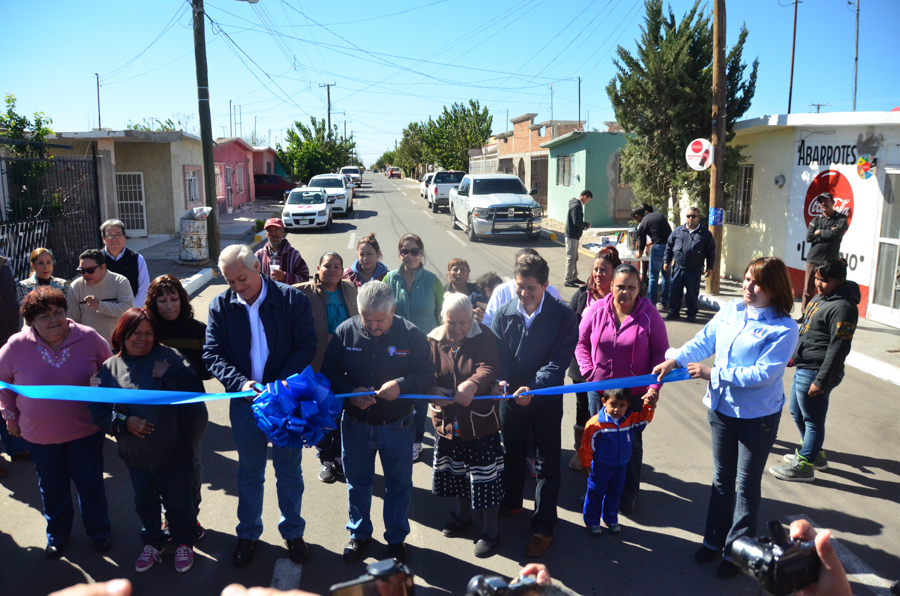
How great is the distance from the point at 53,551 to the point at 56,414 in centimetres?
93

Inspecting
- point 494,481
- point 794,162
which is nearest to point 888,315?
point 794,162

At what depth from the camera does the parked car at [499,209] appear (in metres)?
19.6

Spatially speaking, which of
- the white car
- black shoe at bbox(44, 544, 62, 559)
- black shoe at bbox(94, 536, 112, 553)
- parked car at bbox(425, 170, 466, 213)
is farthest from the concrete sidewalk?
parked car at bbox(425, 170, 466, 213)

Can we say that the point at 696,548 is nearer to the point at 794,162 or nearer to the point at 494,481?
the point at 494,481

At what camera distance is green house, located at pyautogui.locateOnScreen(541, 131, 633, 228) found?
73.5ft

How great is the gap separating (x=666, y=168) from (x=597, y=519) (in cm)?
1142

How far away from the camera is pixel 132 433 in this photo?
3656mm

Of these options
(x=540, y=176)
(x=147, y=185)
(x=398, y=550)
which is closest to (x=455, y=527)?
(x=398, y=550)

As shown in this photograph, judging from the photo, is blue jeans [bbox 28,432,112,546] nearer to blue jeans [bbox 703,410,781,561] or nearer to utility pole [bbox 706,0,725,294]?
blue jeans [bbox 703,410,781,561]

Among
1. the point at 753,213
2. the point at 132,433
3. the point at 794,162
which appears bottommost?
the point at 132,433

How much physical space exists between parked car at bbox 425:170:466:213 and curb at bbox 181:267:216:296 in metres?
18.1

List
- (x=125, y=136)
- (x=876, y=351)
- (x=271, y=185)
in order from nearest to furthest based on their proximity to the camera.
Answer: (x=876, y=351)
(x=125, y=136)
(x=271, y=185)

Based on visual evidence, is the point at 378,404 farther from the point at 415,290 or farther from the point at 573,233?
the point at 573,233

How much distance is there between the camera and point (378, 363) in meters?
3.87
